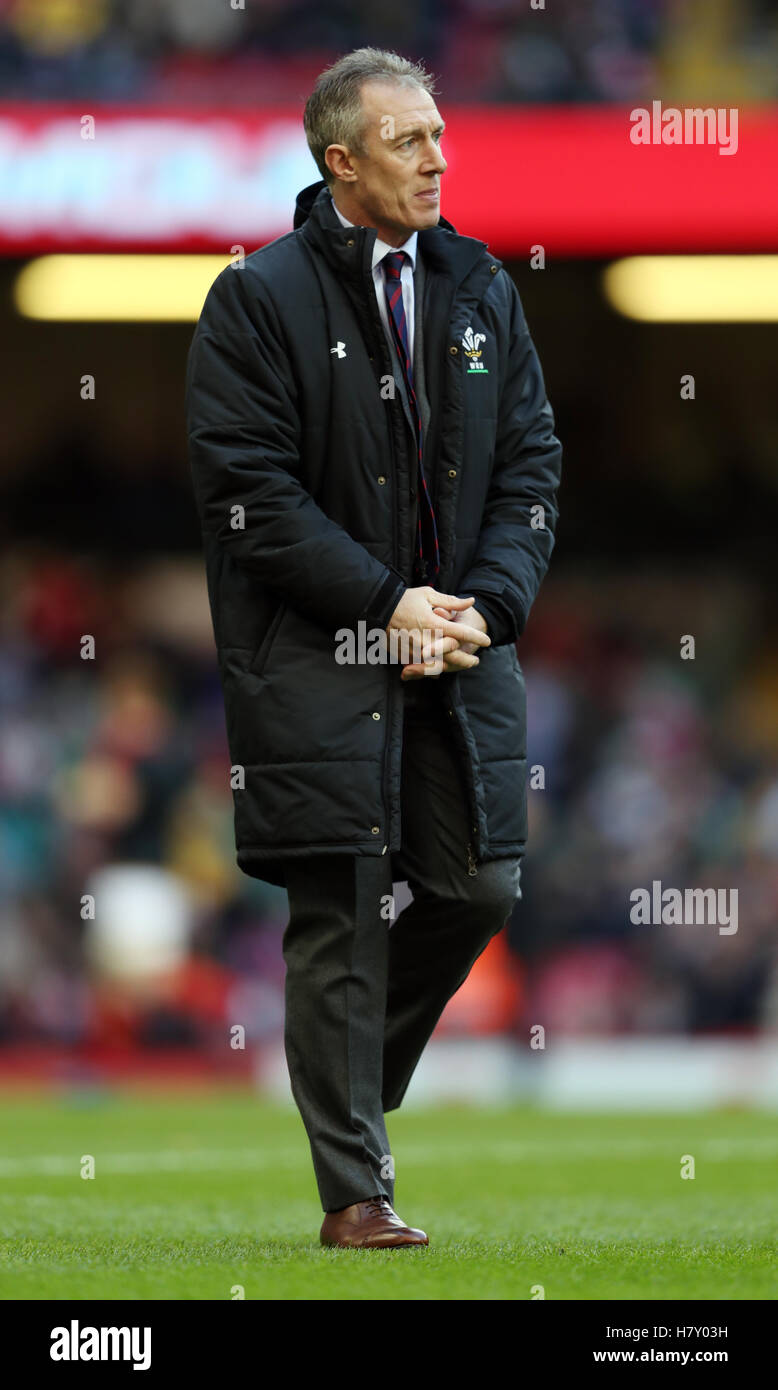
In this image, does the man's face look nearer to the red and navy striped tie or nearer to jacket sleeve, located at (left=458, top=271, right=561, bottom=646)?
the red and navy striped tie

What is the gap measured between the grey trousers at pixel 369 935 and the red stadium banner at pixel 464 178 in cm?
707

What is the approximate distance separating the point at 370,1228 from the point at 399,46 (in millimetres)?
9341

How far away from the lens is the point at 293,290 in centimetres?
389

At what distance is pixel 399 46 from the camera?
39.4 feet

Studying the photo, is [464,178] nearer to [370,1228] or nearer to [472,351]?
[472,351]

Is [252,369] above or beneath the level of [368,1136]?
above

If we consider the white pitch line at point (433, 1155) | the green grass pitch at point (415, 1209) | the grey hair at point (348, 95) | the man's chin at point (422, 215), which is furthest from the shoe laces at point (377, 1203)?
the white pitch line at point (433, 1155)

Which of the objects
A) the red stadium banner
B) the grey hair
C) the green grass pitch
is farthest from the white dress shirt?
the red stadium banner

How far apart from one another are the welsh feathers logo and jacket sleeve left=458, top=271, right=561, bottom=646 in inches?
4.0

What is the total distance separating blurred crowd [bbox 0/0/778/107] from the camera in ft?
36.5
